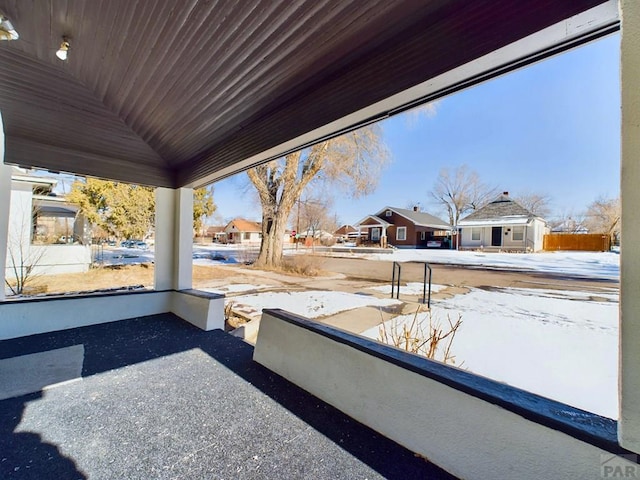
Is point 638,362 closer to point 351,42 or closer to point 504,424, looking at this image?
point 504,424

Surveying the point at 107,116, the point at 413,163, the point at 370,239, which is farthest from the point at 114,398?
the point at 370,239

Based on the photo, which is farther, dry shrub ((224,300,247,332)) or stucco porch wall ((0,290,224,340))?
dry shrub ((224,300,247,332))

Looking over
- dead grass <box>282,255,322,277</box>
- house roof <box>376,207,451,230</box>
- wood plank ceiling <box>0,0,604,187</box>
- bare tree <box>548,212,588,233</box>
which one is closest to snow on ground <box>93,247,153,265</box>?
dead grass <box>282,255,322,277</box>

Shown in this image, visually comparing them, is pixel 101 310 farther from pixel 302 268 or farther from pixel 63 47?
pixel 302 268

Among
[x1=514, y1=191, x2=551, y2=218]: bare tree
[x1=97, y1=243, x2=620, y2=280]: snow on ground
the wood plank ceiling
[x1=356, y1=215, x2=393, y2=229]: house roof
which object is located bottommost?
[x1=97, y1=243, x2=620, y2=280]: snow on ground

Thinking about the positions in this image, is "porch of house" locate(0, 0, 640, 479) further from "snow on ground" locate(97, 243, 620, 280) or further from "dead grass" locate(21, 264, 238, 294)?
"snow on ground" locate(97, 243, 620, 280)

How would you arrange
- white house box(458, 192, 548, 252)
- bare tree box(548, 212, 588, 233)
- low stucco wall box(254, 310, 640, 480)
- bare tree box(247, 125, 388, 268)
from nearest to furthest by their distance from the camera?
low stucco wall box(254, 310, 640, 480) → bare tree box(247, 125, 388, 268) → white house box(458, 192, 548, 252) → bare tree box(548, 212, 588, 233)

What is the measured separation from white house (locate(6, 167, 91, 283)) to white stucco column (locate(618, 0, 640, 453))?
8.26 metres

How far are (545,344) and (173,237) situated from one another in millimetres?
5535

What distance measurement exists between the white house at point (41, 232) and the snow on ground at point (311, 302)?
191 inches

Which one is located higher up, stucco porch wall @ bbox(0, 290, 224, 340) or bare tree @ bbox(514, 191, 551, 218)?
bare tree @ bbox(514, 191, 551, 218)

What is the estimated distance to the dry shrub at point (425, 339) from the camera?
2.92 metres

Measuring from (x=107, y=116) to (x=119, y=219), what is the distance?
8160mm

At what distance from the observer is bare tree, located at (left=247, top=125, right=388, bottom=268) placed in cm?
1038
